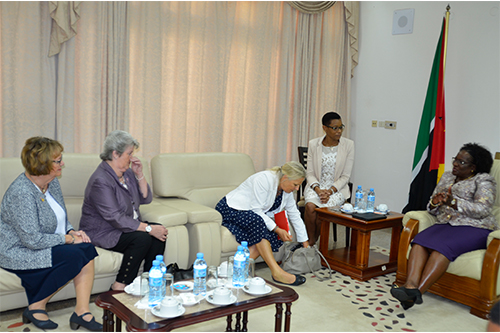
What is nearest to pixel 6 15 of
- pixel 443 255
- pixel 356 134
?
pixel 443 255

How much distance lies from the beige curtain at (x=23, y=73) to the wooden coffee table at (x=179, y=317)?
7.08 ft

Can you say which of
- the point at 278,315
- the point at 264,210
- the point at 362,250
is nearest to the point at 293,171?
the point at 264,210

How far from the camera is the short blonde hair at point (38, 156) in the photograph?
2473mm

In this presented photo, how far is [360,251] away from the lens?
365 centimetres

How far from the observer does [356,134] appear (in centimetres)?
598

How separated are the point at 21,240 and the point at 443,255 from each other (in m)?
2.65

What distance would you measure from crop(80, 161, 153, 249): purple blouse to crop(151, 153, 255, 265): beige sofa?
515 mm

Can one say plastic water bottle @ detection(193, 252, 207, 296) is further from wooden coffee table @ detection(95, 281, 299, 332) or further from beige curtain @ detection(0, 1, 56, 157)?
beige curtain @ detection(0, 1, 56, 157)

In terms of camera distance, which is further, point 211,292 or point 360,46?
point 360,46

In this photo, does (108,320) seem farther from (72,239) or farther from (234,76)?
(234,76)

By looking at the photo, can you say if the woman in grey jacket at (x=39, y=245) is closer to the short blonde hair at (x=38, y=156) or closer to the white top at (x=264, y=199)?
the short blonde hair at (x=38, y=156)

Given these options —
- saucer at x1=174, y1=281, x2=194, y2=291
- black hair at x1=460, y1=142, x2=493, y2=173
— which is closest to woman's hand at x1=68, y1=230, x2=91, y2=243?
saucer at x1=174, y1=281, x2=194, y2=291

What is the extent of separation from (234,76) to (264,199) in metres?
2.08

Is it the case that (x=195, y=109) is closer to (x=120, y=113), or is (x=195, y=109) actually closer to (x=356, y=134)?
(x=120, y=113)
